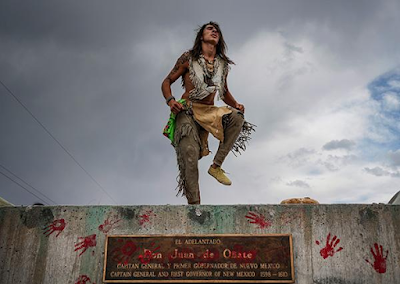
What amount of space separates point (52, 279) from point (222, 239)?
5.70 ft

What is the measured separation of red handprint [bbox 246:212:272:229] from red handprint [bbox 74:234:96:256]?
1.60m

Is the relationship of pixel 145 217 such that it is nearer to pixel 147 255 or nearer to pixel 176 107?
pixel 147 255

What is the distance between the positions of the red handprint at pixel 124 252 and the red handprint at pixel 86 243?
280 millimetres

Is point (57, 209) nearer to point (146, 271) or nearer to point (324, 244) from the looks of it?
point (146, 271)

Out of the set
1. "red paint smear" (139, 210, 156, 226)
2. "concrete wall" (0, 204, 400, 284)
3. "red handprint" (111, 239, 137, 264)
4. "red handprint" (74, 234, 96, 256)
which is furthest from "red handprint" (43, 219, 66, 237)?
"red paint smear" (139, 210, 156, 226)

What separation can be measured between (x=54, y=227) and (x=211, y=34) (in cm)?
300

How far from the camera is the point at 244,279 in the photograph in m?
3.98

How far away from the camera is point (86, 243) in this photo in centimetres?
429

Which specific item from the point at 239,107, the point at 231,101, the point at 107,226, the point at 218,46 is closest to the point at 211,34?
the point at 218,46

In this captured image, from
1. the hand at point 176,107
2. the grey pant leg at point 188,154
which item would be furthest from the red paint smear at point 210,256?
the hand at point 176,107

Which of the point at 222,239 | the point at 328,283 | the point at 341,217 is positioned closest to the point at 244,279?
the point at 222,239

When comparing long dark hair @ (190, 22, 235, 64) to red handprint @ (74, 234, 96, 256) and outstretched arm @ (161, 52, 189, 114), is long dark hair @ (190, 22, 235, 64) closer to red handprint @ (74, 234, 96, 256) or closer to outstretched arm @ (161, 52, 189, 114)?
outstretched arm @ (161, 52, 189, 114)

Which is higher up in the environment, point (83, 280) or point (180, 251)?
point (180, 251)

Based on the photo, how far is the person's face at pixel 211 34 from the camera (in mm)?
5379
